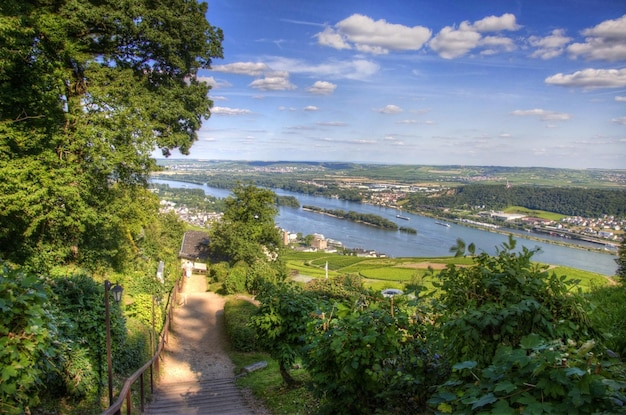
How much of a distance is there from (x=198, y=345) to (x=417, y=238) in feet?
167

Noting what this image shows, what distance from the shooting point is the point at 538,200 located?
63.2m

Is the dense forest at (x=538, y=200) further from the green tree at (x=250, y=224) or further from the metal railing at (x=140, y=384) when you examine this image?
the metal railing at (x=140, y=384)

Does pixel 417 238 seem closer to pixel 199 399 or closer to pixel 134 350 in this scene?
pixel 134 350

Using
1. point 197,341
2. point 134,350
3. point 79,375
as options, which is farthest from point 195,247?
point 79,375

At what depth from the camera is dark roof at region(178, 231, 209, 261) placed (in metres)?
26.7

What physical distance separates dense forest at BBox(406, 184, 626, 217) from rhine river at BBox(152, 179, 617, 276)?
18.7 ft

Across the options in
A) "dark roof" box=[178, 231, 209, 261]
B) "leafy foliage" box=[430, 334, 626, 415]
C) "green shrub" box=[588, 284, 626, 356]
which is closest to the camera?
"leafy foliage" box=[430, 334, 626, 415]

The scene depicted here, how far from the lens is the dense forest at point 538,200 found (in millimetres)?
46875

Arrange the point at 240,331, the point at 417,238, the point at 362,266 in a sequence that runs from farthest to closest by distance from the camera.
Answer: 1. the point at 417,238
2. the point at 362,266
3. the point at 240,331

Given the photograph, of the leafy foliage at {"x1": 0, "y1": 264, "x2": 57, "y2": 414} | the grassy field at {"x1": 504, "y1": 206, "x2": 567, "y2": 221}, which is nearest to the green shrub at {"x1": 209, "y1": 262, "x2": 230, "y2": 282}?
the leafy foliage at {"x1": 0, "y1": 264, "x2": 57, "y2": 414}

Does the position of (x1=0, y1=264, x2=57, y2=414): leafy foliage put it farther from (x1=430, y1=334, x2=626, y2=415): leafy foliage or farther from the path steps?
the path steps

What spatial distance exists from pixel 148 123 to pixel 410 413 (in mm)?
8826

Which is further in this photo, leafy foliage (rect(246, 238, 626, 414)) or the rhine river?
the rhine river

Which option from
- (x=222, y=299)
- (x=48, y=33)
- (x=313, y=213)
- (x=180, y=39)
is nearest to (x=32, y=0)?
(x=48, y=33)
